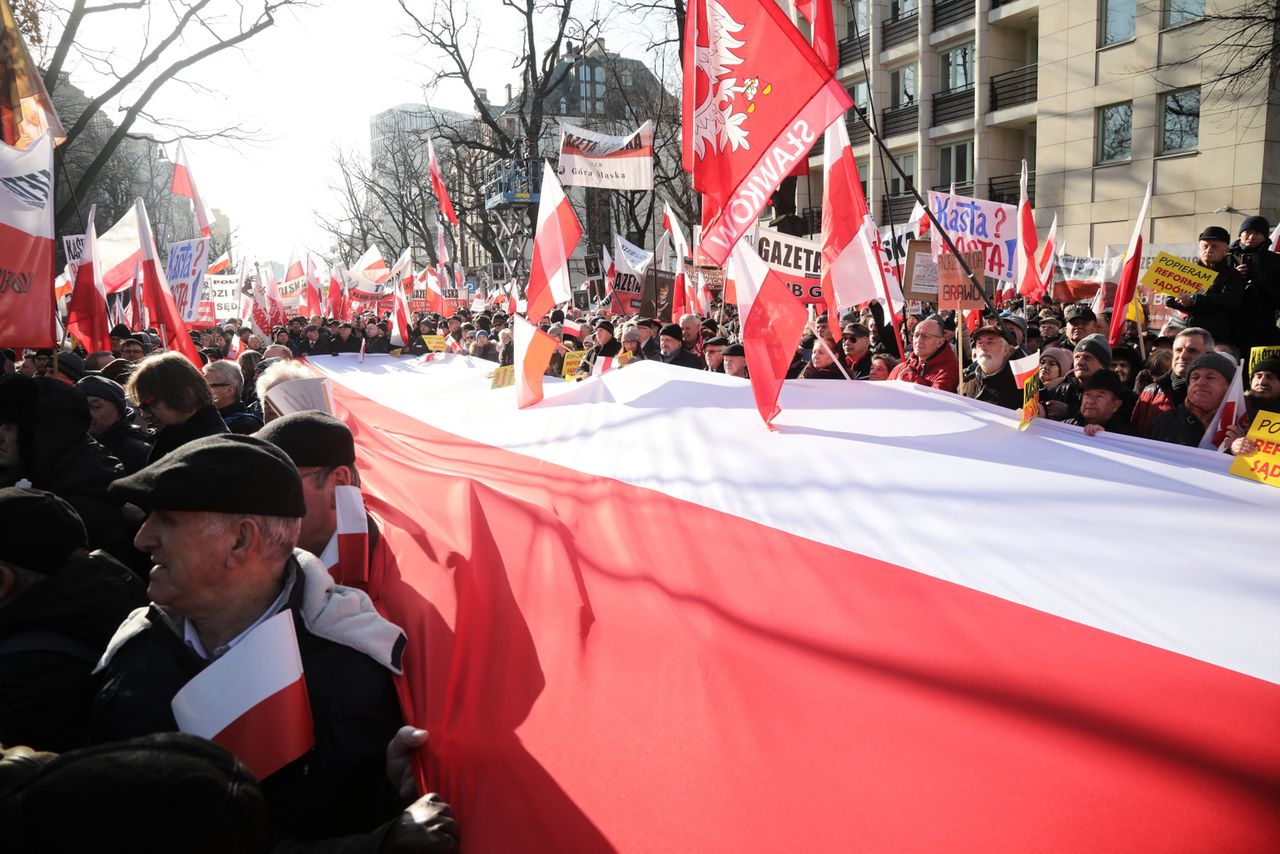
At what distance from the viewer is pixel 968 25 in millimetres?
28562

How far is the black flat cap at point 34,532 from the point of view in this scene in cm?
217

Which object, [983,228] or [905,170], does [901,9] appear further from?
[983,228]

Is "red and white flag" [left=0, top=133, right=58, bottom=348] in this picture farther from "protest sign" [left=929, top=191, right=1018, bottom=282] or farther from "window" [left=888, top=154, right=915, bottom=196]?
"window" [left=888, top=154, right=915, bottom=196]

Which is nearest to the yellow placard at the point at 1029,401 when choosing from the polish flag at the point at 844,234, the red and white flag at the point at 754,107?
the red and white flag at the point at 754,107

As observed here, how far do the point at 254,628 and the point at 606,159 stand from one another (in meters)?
11.9

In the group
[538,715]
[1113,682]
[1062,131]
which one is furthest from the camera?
[1062,131]

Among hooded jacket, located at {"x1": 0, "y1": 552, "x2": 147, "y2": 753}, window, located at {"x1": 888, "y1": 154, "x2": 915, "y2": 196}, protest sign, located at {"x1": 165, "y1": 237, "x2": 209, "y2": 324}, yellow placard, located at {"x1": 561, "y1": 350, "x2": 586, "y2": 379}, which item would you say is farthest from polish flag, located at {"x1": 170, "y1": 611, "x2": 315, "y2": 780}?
window, located at {"x1": 888, "y1": 154, "x2": 915, "y2": 196}

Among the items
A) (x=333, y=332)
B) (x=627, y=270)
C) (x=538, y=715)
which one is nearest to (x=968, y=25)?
(x=627, y=270)

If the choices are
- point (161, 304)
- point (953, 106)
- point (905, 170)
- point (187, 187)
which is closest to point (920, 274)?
point (161, 304)

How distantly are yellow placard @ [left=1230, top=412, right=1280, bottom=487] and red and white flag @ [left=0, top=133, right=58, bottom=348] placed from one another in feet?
19.0

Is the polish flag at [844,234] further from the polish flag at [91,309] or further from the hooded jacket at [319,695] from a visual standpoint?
the polish flag at [91,309]

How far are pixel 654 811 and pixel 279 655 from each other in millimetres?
826

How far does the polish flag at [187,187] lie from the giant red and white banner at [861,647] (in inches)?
454

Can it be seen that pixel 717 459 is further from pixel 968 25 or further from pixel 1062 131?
pixel 968 25
